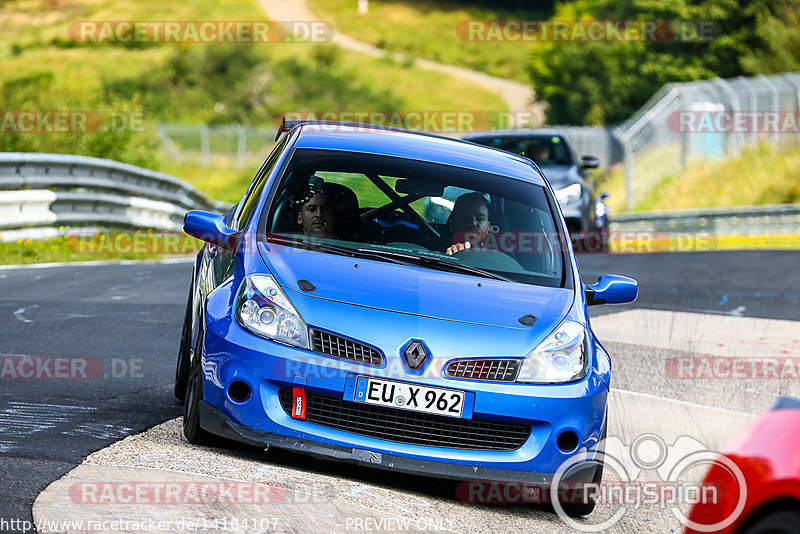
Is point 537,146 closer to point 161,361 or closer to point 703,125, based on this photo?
point 161,361

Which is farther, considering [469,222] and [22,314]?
[22,314]

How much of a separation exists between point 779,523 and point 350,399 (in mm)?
2389

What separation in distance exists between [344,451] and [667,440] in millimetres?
2618

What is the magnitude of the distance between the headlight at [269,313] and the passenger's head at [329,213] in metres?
0.78

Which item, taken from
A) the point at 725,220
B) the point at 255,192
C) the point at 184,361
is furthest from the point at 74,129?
the point at 184,361

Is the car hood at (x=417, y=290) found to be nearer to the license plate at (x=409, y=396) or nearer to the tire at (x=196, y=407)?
the license plate at (x=409, y=396)

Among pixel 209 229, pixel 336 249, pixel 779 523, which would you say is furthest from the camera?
pixel 209 229

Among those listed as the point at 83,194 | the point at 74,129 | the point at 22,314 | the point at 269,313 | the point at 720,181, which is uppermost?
the point at 269,313

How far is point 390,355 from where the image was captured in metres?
5.30

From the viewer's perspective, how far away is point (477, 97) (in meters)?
87.4

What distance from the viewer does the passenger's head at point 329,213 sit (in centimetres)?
640

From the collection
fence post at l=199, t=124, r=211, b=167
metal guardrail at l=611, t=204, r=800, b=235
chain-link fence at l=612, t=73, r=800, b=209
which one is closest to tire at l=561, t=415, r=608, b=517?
metal guardrail at l=611, t=204, r=800, b=235

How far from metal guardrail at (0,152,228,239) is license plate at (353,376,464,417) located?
10.3 meters

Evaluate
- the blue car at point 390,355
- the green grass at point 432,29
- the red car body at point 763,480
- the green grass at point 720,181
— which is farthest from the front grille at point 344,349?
the green grass at point 432,29
